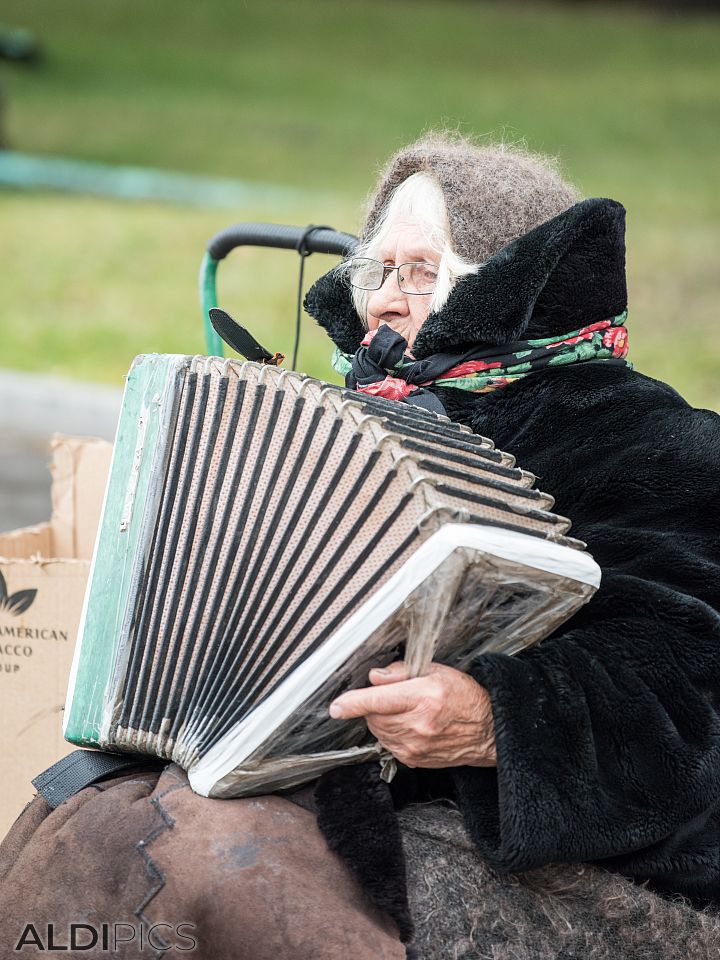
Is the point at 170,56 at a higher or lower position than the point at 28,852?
higher

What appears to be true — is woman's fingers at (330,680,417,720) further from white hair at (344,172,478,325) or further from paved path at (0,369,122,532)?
paved path at (0,369,122,532)

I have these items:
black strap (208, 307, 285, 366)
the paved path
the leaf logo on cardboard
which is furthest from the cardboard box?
the paved path

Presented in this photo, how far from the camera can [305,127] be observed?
57.4 feet

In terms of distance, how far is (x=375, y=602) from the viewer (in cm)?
165

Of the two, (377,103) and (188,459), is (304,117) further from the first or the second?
(188,459)

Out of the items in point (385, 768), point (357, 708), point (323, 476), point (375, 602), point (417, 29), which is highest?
point (417, 29)

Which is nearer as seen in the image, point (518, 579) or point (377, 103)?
point (518, 579)

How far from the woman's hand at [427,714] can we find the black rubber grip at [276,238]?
1189 millimetres

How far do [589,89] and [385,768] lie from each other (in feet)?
62.4

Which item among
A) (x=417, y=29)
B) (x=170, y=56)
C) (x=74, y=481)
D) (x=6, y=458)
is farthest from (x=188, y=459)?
(x=417, y=29)

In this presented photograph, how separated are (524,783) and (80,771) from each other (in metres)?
0.66

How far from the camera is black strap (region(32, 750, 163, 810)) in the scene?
6.28ft

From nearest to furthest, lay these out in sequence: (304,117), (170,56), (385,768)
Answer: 1. (385,768)
2. (304,117)
3. (170,56)

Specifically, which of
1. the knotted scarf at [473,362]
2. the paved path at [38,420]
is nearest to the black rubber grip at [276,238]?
the knotted scarf at [473,362]
